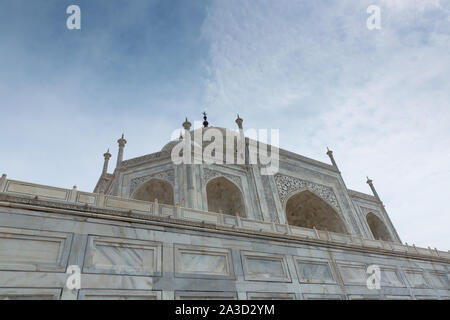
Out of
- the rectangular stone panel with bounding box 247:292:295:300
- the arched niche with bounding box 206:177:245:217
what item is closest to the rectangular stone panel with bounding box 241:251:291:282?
the rectangular stone panel with bounding box 247:292:295:300

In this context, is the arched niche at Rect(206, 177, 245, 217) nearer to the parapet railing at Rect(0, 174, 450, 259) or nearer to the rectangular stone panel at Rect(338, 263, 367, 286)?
the parapet railing at Rect(0, 174, 450, 259)

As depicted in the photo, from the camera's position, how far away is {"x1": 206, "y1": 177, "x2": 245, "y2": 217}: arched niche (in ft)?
44.1

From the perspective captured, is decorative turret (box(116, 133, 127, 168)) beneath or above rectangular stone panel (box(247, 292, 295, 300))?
above

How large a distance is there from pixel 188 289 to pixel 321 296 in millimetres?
3747

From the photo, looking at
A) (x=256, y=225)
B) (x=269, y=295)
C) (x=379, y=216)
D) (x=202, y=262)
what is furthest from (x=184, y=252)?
(x=379, y=216)

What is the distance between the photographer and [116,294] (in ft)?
18.7

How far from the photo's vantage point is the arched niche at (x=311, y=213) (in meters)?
15.5

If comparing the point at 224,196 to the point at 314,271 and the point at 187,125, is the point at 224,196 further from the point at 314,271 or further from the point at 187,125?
the point at 314,271

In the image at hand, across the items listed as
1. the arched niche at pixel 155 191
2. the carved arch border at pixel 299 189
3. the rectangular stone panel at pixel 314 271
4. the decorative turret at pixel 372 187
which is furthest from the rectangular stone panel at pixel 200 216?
the decorative turret at pixel 372 187

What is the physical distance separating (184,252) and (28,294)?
302cm

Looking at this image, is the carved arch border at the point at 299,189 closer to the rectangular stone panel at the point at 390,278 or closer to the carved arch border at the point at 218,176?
the carved arch border at the point at 218,176

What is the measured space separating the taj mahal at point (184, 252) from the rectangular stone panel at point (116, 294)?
2cm

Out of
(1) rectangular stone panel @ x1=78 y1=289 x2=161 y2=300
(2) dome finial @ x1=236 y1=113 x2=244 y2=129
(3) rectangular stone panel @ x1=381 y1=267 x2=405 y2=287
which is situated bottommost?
(1) rectangular stone panel @ x1=78 y1=289 x2=161 y2=300

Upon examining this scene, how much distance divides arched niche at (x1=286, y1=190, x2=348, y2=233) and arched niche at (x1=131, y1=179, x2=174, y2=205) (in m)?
6.07
